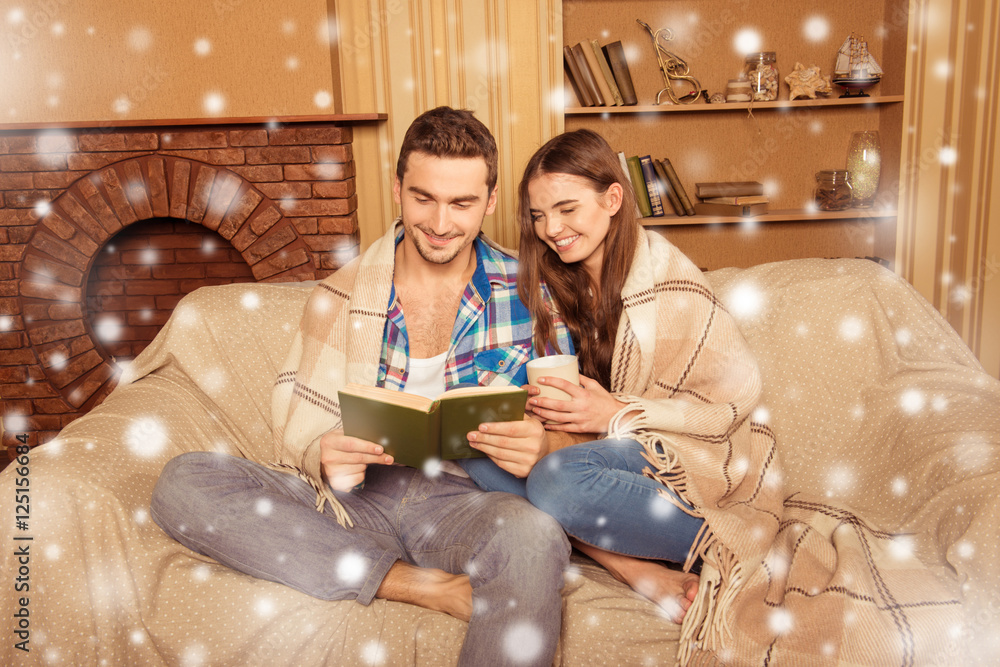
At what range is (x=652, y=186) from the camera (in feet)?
8.95

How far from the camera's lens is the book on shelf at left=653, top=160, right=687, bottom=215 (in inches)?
108

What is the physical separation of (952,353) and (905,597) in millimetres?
722

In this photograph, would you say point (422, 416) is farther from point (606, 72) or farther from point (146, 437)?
point (606, 72)

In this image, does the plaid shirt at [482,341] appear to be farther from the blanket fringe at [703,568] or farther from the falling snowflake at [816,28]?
the falling snowflake at [816,28]

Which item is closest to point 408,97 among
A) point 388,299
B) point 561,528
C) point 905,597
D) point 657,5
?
point 657,5

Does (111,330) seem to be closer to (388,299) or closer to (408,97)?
(408,97)

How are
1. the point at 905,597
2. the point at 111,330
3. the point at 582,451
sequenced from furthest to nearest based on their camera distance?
the point at 111,330 → the point at 582,451 → the point at 905,597

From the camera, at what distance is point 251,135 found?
2.55 metres

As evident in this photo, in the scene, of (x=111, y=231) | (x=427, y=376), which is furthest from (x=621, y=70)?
(x=111, y=231)

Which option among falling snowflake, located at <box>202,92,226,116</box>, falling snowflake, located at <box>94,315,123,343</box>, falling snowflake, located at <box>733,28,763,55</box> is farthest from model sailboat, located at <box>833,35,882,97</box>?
falling snowflake, located at <box>94,315,123,343</box>

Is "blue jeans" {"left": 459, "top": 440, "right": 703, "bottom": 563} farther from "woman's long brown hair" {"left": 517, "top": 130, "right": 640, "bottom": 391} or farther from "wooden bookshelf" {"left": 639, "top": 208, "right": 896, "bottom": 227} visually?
"wooden bookshelf" {"left": 639, "top": 208, "right": 896, "bottom": 227}

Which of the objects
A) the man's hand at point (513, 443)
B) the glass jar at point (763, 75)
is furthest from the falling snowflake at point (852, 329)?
the glass jar at point (763, 75)

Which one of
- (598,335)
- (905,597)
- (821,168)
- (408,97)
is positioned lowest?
(905,597)

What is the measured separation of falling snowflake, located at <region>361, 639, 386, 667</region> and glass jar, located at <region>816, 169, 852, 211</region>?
7.61 feet
